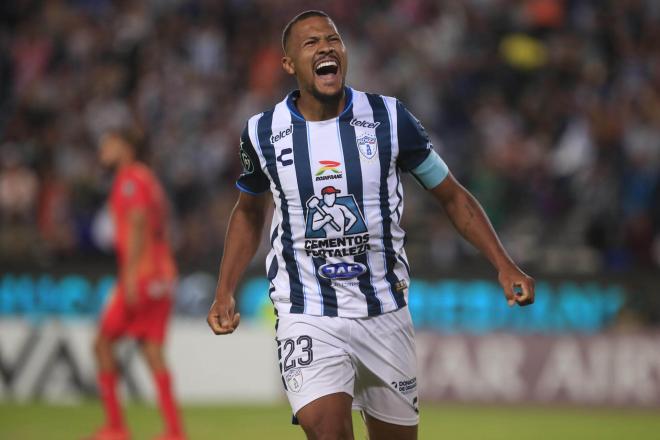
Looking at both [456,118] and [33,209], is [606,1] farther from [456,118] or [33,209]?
[33,209]

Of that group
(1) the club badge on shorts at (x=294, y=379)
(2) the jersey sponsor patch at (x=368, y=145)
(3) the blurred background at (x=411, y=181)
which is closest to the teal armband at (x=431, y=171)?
(2) the jersey sponsor patch at (x=368, y=145)

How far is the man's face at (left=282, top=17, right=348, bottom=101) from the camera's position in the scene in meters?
5.61

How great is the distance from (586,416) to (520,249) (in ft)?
7.13

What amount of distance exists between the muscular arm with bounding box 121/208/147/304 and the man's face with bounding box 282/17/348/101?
397 cm

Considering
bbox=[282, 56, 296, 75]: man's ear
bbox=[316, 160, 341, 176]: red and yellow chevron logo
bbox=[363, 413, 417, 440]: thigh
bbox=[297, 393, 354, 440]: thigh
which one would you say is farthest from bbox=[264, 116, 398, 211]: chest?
bbox=[363, 413, 417, 440]: thigh

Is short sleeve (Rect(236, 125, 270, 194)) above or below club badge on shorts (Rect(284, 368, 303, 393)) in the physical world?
above

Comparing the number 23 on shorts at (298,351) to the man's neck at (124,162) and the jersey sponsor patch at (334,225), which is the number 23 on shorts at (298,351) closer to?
the jersey sponsor patch at (334,225)

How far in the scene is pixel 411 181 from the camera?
1470 centimetres

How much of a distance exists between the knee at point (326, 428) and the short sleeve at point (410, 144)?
1.20 m

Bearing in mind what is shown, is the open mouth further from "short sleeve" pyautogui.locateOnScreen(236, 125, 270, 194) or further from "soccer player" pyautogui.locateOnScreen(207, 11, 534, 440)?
"short sleeve" pyautogui.locateOnScreen(236, 125, 270, 194)

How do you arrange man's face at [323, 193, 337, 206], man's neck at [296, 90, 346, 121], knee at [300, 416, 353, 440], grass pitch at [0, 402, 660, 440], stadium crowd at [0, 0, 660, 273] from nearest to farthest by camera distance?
knee at [300, 416, 353, 440], man's face at [323, 193, 337, 206], man's neck at [296, 90, 346, 121], grass pitch at [0, 402, 660, 440], stadium crowd at [0, 0, 660, 273]

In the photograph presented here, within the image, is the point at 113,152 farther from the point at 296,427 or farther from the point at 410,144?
the point at 410,144

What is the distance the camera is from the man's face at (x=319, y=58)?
18.4 feet

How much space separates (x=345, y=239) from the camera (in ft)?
18.4
